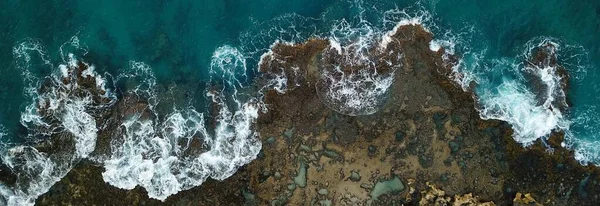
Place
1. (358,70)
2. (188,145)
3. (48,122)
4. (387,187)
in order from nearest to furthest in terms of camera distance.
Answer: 1. (358,70)
2. (387,187)
3. (188,145)
4. (48,122)

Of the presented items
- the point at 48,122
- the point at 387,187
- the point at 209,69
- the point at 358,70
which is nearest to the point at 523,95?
the point at 387,187

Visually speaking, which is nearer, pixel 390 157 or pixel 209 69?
pixel 390 157

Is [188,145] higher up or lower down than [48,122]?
lower down

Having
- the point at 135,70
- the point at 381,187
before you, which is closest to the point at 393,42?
the point at 381,187

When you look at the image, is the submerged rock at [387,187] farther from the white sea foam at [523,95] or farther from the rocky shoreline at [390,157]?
the white sea foam at [523,95]

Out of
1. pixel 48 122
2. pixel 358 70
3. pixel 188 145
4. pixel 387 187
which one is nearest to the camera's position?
pixel 358 70

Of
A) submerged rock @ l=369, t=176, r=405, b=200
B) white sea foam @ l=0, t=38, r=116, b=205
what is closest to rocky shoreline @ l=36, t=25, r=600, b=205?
submerged rock @ l=369, t=176, r=405, b=200

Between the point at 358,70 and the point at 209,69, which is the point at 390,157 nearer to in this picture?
the point at 358,70

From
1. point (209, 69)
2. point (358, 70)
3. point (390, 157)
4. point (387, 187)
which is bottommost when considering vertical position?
point (387, 187)
